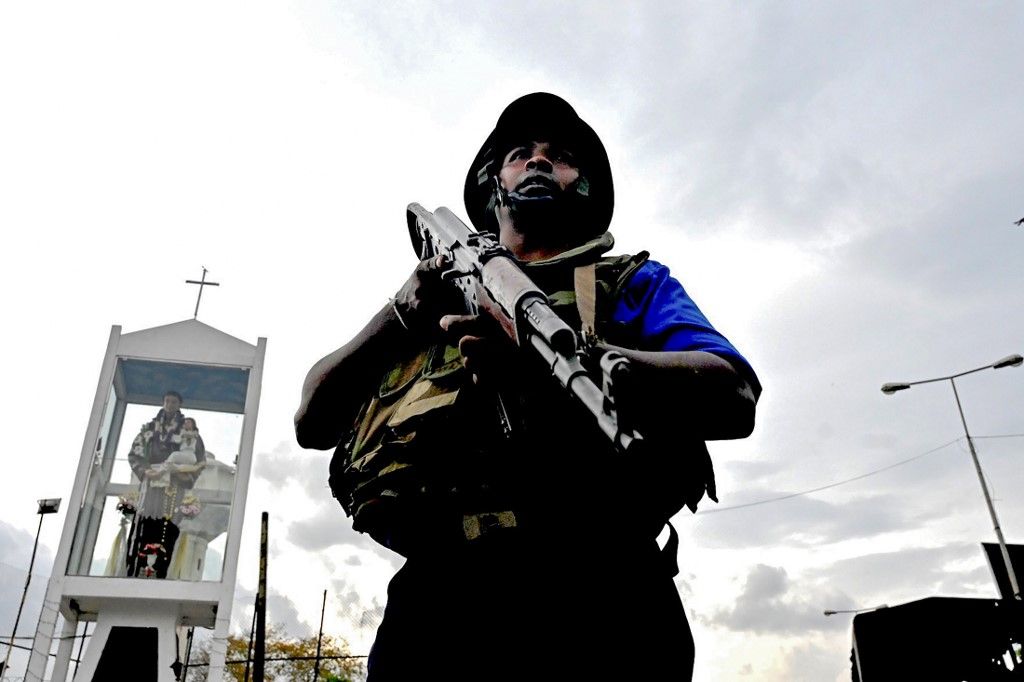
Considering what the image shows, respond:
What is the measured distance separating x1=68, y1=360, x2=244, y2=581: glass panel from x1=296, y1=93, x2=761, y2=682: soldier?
15376 millimetres

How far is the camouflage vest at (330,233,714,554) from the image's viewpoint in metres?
2.34

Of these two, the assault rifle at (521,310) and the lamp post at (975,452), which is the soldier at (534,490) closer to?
the assault rifle at (521,310)

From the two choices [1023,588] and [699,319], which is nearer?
[699,319]

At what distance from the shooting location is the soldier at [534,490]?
2.23 metres

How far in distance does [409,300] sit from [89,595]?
16.0 metres

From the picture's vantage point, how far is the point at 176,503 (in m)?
16.5

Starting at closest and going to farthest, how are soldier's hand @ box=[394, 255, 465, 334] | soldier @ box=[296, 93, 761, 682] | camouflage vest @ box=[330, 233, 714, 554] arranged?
soldier @ box=[296, 93, 761, 682], camouflage vest @ box=[330, 233, 714, 554], soldier's hand @ box=[394, 255, 465, 334]

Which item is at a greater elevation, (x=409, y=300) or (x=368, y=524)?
(x=409, y=300)

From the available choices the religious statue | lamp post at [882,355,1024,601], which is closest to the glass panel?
the religious statue

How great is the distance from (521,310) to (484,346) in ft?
0.71

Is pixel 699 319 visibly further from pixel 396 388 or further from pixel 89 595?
pixel 89 595

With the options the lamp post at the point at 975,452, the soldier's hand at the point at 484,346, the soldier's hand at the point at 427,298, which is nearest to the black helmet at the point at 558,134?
the soldier's hand at the point at 427,298

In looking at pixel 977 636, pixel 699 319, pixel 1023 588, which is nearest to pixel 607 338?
pixel 699 319

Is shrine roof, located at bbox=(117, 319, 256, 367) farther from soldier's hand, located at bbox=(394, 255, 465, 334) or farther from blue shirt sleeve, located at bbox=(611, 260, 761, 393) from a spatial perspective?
blue shirt sleeve, located at bbox=(611, 260, 761, 393)
